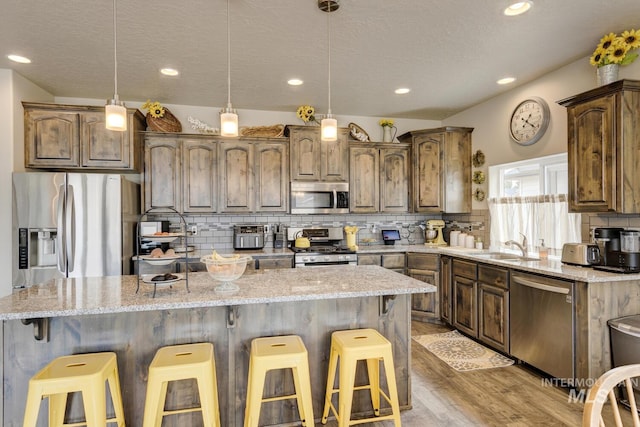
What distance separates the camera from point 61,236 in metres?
3.30

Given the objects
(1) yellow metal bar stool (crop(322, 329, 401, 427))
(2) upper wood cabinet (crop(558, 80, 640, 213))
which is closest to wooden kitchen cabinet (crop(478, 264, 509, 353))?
(2) upper wood cabinet (crop(558, 80, 640, 213))

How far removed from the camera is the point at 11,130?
334 centimetres

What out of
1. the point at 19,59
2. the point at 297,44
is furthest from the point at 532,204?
the point at 19,59

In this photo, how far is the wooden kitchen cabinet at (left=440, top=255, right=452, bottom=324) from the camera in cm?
411

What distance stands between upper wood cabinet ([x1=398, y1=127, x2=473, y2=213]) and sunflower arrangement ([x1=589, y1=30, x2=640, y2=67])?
184 centimetres

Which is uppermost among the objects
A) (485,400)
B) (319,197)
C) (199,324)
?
(319,197)

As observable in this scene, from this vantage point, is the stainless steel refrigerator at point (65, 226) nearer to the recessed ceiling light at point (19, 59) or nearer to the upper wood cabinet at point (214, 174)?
the upper wood cabinet at point (214, 174)

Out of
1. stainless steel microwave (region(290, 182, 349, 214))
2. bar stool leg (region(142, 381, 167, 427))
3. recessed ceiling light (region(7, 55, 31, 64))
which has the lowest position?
bar stool leg (region(142, 381, 167, 427))

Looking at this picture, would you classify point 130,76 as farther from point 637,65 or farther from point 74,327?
point 637,65

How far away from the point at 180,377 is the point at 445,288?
130 inches

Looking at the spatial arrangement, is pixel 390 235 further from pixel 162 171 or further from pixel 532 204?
pixel 162 171

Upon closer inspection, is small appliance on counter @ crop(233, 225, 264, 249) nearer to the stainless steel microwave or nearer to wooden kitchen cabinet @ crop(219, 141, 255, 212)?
wooden kitchen cabinet @ crop(219, 141, 255, 212)

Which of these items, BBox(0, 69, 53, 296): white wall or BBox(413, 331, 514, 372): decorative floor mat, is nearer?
BBox(413, 331, 514, 372): decorative floor mat

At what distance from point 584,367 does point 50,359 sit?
3.41 m
